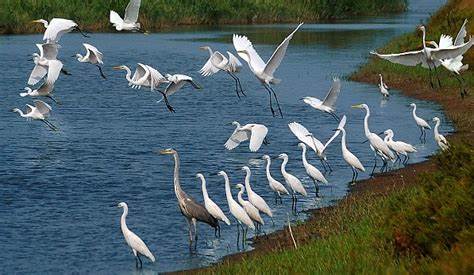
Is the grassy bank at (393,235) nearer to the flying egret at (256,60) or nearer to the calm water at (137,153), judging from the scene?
the calm water at (137,153)

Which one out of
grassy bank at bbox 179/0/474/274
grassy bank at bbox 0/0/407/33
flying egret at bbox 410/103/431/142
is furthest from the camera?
grassy bank at bbox 0/0/407/33

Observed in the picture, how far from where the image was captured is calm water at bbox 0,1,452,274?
43.0 feet

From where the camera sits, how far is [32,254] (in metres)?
12.6

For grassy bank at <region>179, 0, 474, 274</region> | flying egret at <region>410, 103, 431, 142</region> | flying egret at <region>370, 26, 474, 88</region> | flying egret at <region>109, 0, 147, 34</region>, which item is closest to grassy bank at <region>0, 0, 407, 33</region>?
flying egret at <region>109, 0, 147, 34</region>

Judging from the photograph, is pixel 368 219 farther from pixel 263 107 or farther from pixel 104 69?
pixel 104 69

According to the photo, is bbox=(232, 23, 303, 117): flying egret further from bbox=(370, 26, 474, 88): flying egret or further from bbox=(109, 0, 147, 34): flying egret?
bbox=(109, 0, 147, 34): flying egret

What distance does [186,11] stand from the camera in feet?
195

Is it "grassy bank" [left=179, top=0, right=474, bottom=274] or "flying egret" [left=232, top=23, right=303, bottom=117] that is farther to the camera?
"flying egret" [left=232, top=23, right=303, bottom=117]

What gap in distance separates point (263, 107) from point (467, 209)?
1962cm

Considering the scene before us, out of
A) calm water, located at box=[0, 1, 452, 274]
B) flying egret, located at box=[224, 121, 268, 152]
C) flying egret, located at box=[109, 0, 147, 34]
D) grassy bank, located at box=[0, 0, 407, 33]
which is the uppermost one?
flying egret, located at box=[109, 0, 147, 34]

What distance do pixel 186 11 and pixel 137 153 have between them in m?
39.8

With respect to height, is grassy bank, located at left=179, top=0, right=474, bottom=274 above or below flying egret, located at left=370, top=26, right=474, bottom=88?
above

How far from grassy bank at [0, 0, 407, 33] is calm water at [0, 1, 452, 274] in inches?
403

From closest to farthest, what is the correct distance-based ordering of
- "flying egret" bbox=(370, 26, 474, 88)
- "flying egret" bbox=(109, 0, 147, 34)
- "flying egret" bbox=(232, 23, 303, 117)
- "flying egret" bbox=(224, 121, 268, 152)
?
1. "flying egret" bbox=(224, 121, 268, 152)
2. "flying egret" bbox=(232, 23, 303, 117)
3. "flying egret" bbox=(370, 26, 474, 88)
4. "flying egret" bbox=(109, 0, 147, 34)
